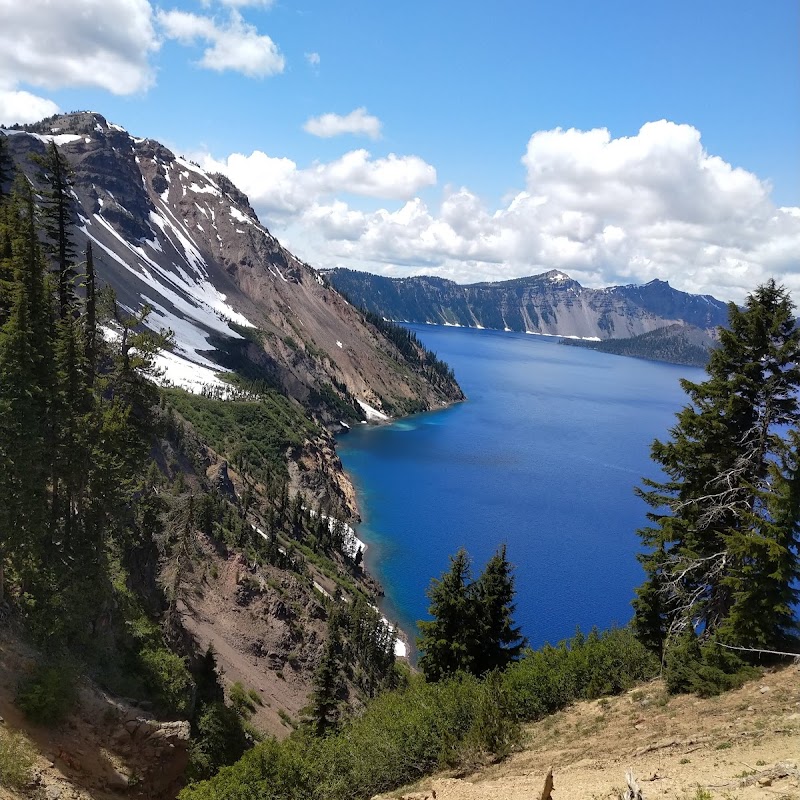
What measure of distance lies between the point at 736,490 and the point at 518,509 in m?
88.5

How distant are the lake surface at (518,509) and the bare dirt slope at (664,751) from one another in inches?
1680

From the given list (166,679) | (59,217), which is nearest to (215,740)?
(166,679)

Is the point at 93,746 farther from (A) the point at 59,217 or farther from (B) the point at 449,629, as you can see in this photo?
(A) the point at 59,217

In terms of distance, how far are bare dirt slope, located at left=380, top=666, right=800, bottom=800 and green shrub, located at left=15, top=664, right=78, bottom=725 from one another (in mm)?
12416

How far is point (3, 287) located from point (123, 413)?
7.86 meters

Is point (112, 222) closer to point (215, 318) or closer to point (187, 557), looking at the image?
point (215, 318)

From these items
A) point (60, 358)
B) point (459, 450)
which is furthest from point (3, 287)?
point (459, 450)

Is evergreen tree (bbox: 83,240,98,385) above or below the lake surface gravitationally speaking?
above

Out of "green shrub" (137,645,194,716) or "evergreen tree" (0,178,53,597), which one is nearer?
"evergreen tree" (0,178,53,597)

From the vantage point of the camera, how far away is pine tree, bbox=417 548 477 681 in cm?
2938

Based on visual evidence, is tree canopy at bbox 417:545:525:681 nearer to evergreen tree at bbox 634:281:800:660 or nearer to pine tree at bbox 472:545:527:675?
pine tree at bbox 472:545:527:675

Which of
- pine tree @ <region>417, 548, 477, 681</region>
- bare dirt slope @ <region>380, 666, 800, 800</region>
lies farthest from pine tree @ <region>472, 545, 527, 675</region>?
bare dirt slope @ <region>380, 666, 800, 800</region>

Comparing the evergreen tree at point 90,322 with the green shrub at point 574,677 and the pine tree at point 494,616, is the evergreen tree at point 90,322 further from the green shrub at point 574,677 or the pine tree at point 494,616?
the green shrub at point 574,677

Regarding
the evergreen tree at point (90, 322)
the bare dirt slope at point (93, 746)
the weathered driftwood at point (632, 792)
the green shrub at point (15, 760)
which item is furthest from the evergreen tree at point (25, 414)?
the weathered driftwood at point (632, 792)
